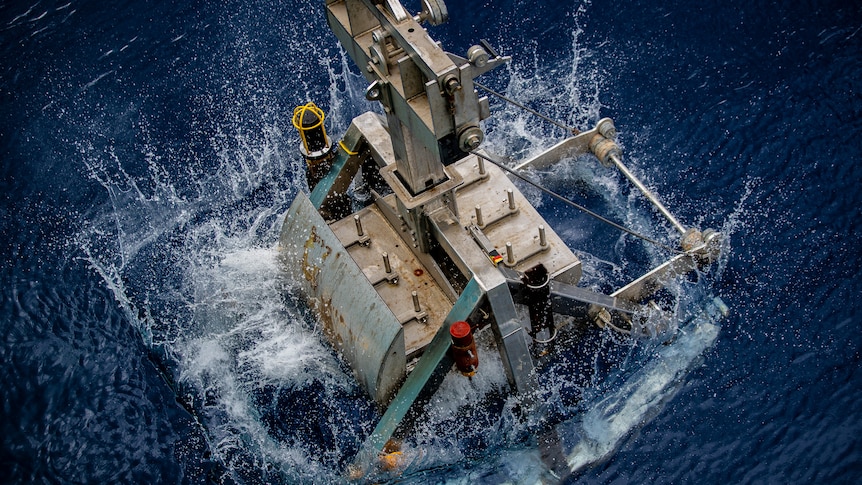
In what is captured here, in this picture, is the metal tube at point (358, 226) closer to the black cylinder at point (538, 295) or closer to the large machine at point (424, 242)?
the large machine at point (424, 242)

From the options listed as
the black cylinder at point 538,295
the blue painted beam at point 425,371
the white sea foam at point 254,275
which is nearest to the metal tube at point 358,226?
the white sea foam at point 254,275

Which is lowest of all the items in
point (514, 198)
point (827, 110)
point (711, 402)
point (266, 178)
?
point (711, 402)

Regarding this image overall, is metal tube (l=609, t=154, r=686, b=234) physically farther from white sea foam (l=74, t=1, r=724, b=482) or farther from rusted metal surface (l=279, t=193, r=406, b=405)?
rusted metal surface (l=279, t=193, r=406, b=405)

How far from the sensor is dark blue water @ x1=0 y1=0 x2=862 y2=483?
10.1m

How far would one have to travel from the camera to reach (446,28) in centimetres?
1452

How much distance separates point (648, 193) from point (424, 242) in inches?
129

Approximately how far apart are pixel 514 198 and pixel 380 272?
186 cm

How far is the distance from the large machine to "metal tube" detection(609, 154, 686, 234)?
0.03 metres

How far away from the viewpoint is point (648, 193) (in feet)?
36.7

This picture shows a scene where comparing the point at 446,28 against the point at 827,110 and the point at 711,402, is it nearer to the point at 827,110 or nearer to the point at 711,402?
the point at 827,110

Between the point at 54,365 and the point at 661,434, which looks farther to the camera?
the point at 54,365

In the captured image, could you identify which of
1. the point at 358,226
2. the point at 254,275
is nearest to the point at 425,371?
the point at 358,226

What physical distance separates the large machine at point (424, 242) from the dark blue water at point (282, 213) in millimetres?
850

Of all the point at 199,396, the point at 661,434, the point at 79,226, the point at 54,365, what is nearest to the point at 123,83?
the point at 79,226
